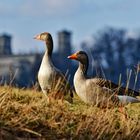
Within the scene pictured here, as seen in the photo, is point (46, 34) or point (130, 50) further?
point (130, 50)

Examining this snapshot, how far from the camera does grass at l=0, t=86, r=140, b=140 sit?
774cm

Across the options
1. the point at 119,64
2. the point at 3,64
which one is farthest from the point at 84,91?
the point at 3,64

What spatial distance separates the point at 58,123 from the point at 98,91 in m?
1.75

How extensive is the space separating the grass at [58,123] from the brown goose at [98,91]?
0.56 meters

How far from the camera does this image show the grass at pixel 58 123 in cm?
774

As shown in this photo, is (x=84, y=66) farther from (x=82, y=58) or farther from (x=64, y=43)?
(x=64, y=43)

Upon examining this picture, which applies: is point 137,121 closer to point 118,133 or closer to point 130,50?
point 118,133

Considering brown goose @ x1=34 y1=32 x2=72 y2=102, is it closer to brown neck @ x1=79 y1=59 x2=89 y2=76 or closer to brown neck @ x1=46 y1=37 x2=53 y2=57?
brown neck @ x1=79 y1=59 x2=89 y2=76

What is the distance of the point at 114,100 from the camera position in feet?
32.0

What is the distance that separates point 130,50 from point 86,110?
97.2 meters

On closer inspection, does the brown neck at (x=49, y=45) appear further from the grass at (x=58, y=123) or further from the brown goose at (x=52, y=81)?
the grass at (x=58, y=123)

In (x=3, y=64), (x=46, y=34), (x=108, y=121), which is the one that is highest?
(x=46, y=34)

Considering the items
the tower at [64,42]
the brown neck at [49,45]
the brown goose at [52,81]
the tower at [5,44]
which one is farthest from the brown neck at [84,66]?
the tower at [5,44]

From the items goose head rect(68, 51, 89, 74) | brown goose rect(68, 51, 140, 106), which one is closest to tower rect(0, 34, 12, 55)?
goose head rect(68, 51, 89, 74)
